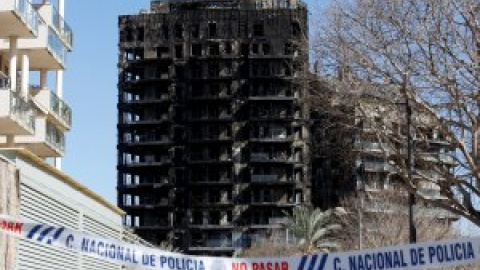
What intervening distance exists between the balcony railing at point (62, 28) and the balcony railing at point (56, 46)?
741 millimetres

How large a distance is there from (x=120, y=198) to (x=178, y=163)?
734 cm

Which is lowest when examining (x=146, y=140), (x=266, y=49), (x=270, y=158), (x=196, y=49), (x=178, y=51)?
(x=270, y=158)

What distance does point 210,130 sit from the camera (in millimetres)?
109625

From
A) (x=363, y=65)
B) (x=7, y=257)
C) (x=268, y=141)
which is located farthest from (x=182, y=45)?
(x=7, y=257)

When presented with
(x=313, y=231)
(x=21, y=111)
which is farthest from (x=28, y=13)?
(x=313, y=231)

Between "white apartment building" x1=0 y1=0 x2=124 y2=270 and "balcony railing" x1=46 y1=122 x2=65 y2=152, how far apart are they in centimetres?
7

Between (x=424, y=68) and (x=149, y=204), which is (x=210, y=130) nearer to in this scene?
(x=149, y=204)

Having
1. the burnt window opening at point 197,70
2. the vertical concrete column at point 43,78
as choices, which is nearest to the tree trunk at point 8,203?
the vertical concrete column at point 43,78

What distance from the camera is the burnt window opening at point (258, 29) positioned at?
11125 cm

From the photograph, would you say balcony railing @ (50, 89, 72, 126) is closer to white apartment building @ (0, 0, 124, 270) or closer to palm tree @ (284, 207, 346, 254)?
white apartment building @ (0, 0, 124, 270)

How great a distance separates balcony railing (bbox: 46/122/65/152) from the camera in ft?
147

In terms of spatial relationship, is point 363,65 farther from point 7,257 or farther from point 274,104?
point 274,104

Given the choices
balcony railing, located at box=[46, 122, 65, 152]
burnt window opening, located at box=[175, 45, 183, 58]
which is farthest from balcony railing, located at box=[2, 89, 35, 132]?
burnt window opening, located at box=[175, 45, 183, 58]

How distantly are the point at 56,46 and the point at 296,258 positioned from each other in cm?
3026
